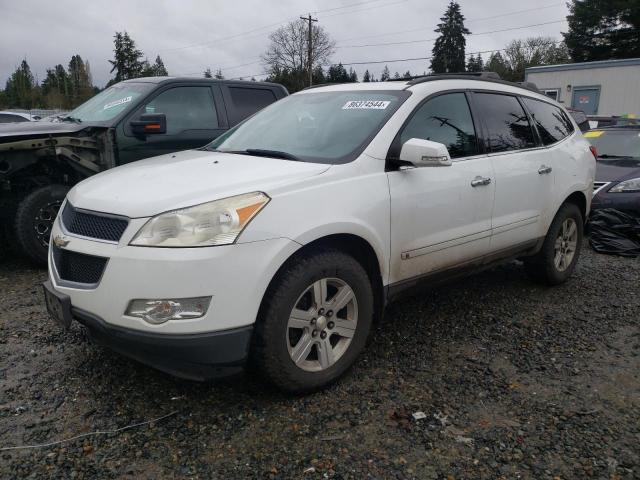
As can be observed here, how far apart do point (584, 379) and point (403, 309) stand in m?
1.45

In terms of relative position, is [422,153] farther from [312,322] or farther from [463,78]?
[463,78]

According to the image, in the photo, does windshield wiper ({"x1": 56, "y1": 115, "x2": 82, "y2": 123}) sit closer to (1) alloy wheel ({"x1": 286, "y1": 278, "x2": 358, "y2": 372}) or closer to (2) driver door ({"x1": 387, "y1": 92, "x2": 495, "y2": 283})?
(2) driver door ({"x1": 387, "y1": 92, "x2": 495, "y2": 283})

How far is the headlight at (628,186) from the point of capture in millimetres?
6832

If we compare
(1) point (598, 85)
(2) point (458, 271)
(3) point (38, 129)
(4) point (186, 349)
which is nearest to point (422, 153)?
(2) point (458, 271)

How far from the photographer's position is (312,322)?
9.25 ft

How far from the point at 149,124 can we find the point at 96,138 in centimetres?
67

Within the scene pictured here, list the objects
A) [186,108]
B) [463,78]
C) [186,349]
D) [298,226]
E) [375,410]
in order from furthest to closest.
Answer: [186,108]
[463,78]
[375,410]
[298,226]
[186,349]

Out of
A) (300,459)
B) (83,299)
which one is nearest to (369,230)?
(300,459)

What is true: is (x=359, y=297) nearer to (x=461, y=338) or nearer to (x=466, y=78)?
(x=461, y=338)

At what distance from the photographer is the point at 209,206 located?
253cm

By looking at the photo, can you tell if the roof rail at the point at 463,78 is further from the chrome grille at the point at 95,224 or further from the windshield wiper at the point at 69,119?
the windshield wiper at the point at 69,119

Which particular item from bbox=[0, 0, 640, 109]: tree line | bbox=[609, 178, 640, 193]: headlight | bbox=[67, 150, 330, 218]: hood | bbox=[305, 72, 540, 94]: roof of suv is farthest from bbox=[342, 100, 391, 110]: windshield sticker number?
bbox=[0, 0, 640, 109]: tree line

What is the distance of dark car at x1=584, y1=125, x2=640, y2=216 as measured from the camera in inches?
268

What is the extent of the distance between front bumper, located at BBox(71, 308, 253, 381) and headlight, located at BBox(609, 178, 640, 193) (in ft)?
20.2
